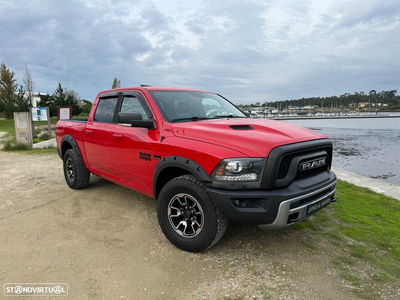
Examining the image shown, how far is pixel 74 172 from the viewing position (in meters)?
5.31

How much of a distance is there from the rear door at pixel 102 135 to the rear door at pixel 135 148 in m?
0.20

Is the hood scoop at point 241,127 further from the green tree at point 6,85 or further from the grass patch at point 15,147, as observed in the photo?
the green tree at point 6,85

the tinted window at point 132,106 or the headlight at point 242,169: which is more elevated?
the tinted window at point 132,106

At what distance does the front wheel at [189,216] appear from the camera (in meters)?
2.89

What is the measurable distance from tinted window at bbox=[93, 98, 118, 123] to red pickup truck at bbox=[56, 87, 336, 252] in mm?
37

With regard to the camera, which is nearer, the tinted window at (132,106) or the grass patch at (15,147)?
the tinted window at (132,106)

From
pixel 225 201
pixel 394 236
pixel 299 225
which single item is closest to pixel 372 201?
pixel 394 236

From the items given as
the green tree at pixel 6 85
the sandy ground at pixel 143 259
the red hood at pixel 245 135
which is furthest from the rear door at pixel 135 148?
the green tree at pixel 6 85

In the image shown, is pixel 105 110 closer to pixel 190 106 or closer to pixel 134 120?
pixel 134 120

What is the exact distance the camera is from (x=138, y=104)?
13.0ft

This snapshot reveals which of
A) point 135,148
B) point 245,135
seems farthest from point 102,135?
point 245,135

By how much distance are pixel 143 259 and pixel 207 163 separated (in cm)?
133

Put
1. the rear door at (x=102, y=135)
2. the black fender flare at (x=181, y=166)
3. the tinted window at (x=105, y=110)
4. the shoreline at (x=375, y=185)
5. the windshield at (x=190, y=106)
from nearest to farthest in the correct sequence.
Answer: the black fender flare at (x=181, y=166) < the windshield at (x=190, y=106) < the rear door at (x=102, y=135) < the tinted window at (x=105, y=110) < the shoreline at (x=375, y=185)

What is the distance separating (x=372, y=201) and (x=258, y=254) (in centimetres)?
354
